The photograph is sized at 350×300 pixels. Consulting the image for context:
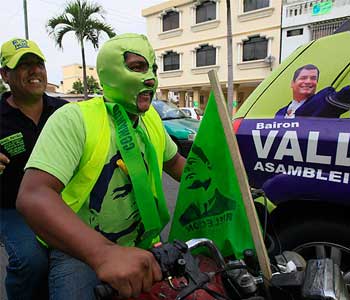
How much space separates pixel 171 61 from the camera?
86.2 ft

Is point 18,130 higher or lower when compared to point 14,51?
lower

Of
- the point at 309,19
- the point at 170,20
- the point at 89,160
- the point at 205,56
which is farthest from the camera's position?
the point at 170,20

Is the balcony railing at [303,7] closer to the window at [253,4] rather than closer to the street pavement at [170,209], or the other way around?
the window at [253,4]

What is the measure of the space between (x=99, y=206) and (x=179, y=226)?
14.9 inches

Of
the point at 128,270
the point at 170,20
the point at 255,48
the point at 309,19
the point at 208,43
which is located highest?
the point at 170,20

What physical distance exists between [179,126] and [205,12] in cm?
1817

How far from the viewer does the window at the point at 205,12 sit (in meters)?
23.3

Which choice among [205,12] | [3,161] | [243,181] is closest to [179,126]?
[3,161]

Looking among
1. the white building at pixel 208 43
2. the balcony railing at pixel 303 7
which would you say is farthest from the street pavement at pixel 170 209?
the balcony railing at pixel 303 7

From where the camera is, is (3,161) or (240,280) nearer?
(240,280)

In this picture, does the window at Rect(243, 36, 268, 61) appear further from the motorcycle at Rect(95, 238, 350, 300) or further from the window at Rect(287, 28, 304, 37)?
the motorcycle at Rect(95, 238, 350, 300)

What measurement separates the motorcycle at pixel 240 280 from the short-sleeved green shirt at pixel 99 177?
28 centimetres

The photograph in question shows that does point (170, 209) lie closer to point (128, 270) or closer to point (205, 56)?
point (128, 270)

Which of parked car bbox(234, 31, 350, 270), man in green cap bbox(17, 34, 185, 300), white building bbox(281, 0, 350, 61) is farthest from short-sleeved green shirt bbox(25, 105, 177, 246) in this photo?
white building bbox(281, 0, 350, 61)
